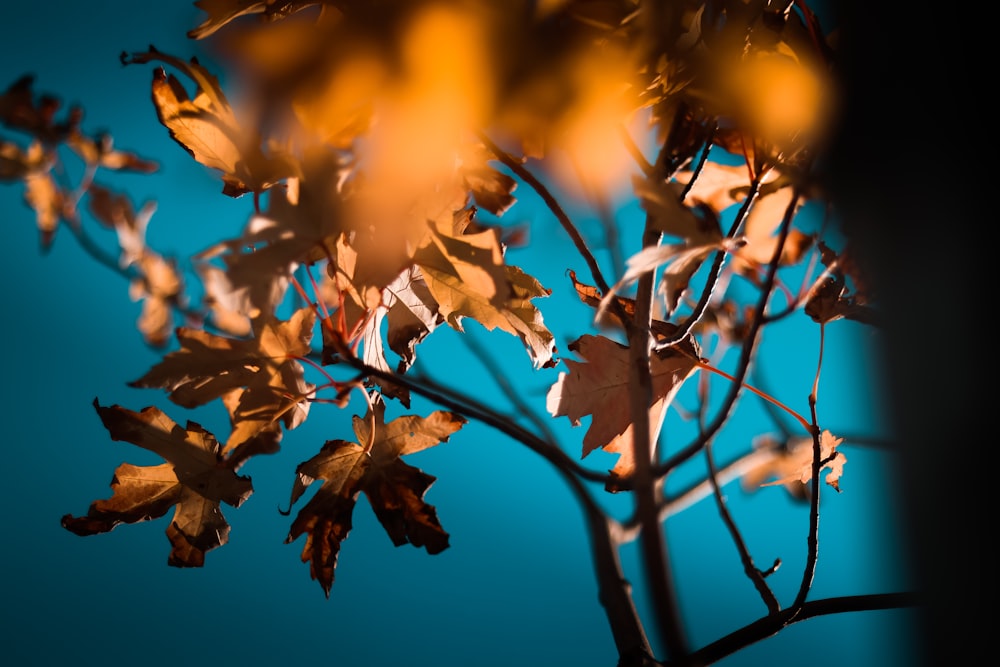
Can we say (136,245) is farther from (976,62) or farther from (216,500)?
(976,62)

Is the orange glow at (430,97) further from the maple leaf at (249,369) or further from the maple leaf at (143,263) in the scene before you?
the maple leaf at (143,263)

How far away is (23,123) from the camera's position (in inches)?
44.8

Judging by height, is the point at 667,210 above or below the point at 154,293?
below

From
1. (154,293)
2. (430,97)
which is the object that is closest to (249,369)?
(430,97)

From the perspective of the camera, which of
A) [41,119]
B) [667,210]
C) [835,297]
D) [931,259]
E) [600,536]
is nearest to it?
[931,259]

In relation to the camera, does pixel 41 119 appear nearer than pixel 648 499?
No

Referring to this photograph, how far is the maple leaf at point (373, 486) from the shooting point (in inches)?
15.2

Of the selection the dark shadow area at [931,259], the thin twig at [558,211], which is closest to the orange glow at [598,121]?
the thin twig at [558,211]

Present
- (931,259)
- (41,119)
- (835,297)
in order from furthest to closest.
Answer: (41,119)
(835,297)
(931,259)

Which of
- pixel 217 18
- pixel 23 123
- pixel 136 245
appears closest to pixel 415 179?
pixel 217 18

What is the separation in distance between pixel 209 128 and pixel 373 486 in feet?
0.83

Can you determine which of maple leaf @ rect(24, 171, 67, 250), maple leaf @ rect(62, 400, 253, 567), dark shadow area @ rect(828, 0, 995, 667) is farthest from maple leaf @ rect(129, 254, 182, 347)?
dark shadow area @ rect(828, 0, 995, 667)

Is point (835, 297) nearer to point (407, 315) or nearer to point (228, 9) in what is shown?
point (407, 315)

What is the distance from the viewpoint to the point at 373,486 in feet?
1.35
